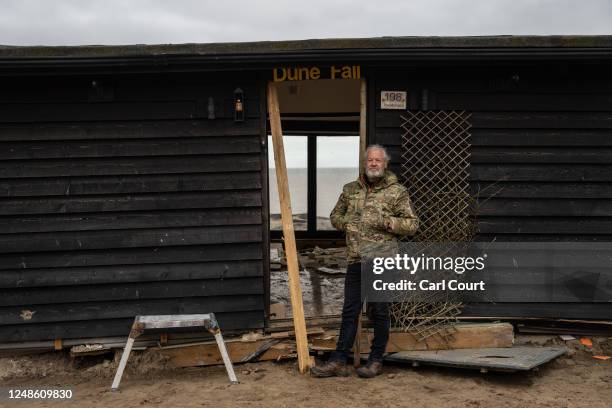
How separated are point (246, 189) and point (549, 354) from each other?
3.08m

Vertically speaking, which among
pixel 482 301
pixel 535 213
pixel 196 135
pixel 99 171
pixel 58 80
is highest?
pixel 58 80

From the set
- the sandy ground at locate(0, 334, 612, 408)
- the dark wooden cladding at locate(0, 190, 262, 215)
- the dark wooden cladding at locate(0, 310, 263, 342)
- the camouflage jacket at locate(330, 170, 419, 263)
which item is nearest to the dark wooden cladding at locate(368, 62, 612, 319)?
the camouflage jacket at locate(330, 170, 419, 263)

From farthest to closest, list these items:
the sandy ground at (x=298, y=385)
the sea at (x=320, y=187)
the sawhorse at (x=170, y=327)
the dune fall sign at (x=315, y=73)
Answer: the sea at (x=320, y=187) < the dune fall sign at (x=315, y=73) < the sawhorse at (x=170, y=327) < the sandy ground at (x=298, y=385)

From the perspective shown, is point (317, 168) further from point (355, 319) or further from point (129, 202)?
point (355, 319)

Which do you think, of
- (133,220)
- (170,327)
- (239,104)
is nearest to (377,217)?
(239,104)

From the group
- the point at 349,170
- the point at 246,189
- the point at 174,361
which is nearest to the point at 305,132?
the point at 349,170

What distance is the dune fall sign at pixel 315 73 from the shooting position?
502cm

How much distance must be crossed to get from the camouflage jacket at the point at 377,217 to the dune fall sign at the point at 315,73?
3.61 feet

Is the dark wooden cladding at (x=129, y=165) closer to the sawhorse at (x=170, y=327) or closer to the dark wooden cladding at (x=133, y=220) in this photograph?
the dark wooden cladding at (x=133, y=220)

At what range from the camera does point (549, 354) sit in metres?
4.78

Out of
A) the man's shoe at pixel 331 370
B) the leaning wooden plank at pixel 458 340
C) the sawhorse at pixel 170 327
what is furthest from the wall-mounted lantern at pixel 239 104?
the man's shoe at pixel 331 370

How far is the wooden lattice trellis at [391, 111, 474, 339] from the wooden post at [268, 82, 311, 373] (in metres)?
0.92

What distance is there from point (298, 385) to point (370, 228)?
142 cm

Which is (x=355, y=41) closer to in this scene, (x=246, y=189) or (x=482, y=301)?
(x=246, y=189)
